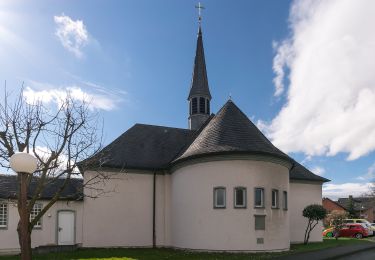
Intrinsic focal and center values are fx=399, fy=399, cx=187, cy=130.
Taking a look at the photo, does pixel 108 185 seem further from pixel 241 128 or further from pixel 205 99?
Answer: pixel 205 99

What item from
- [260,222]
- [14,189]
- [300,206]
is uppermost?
[14,189]

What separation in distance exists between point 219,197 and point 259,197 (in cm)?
209

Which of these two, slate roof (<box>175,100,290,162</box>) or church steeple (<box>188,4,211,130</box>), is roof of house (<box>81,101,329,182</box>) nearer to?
slate roof (<box>175,100,290,162</box>)

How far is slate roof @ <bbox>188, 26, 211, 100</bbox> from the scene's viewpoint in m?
31.7

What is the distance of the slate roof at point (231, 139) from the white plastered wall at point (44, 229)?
7002 millimetres

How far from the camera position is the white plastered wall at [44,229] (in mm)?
21188

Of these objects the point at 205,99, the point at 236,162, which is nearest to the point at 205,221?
the point at 236,162

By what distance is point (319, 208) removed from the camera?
82.4 feet

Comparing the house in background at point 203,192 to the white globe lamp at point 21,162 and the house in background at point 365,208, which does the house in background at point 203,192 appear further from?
the house in background at point 365,208

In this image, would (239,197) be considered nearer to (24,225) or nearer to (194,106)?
(194,106)

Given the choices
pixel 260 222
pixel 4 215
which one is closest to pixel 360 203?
pixel 260 222

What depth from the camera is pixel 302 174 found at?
1126 inches

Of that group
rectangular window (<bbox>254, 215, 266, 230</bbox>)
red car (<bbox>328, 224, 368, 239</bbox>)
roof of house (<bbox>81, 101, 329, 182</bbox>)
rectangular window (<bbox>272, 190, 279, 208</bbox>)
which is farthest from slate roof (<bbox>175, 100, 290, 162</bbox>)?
red car (<bbox>328, 224, 368, 239</bbox>)

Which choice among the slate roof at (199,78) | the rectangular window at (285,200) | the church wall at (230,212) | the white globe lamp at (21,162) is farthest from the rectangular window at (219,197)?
the white globe lamp at (21,162)
